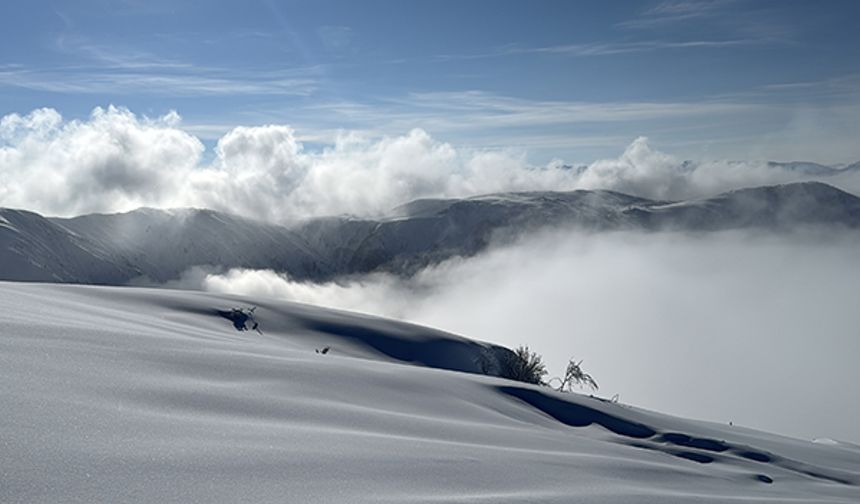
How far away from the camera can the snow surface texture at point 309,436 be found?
3697 mm

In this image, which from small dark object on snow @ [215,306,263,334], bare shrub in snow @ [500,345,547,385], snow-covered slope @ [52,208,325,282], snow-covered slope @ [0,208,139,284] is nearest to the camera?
small dark object on snow @ [215,306,263,334]

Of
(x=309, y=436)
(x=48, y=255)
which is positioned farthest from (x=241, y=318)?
(x=48, y=255)

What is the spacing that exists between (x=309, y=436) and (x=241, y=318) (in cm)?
806

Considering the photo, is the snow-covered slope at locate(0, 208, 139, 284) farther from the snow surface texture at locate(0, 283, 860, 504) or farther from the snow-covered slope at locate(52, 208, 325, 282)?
the snow surface texture at locate(0, 283, 860, 504)

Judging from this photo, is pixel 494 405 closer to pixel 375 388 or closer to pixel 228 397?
pixel 375 388

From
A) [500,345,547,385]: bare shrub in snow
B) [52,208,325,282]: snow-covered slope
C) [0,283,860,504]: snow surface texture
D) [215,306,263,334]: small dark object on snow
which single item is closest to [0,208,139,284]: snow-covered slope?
[52,208,325,282]: snow-covered slope

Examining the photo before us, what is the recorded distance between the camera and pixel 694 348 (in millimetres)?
127062

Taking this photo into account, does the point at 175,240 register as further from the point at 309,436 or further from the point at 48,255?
the point at 309,436

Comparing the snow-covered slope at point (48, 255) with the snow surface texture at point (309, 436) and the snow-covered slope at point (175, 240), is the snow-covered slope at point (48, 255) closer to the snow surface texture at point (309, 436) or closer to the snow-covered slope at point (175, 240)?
the snow-covered slope at point (175, 240)

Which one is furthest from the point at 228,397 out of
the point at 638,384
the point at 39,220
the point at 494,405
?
the point at 39,220

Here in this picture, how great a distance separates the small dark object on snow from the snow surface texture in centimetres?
228

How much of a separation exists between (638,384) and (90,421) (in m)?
86.3

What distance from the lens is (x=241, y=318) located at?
12.6 meters

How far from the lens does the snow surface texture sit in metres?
3.70
